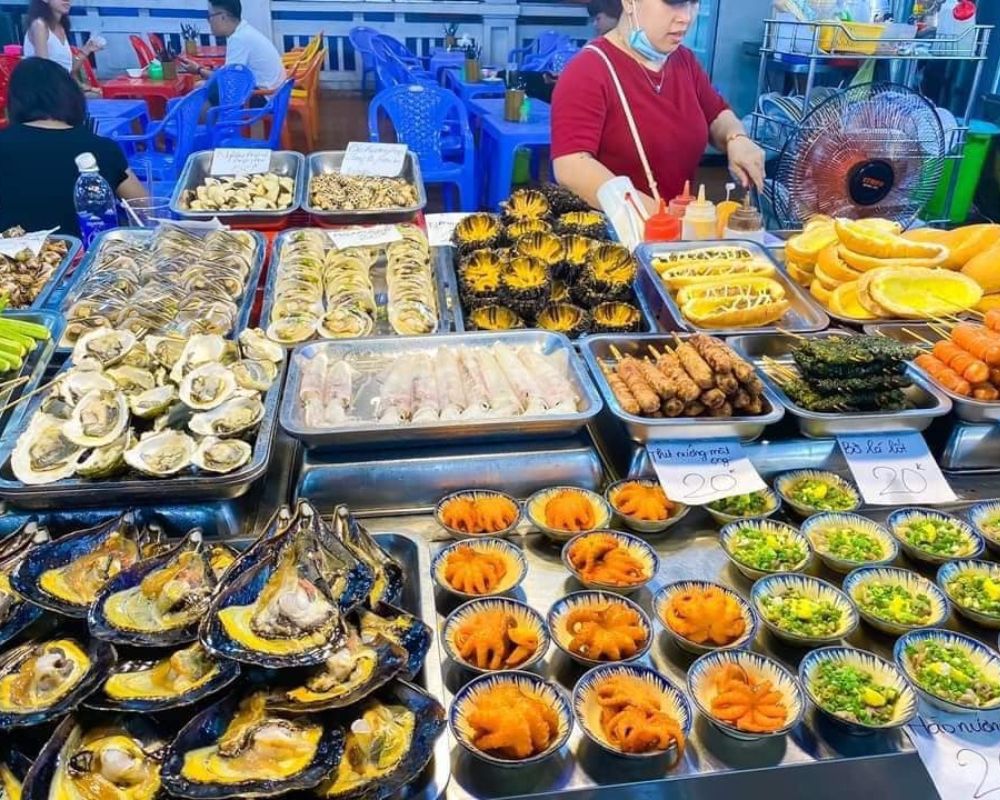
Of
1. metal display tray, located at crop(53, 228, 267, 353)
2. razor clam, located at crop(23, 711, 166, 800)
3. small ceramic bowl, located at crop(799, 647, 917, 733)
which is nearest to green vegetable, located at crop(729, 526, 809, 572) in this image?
small ceramic bowl, located at crop(799, 647, 917, 733)

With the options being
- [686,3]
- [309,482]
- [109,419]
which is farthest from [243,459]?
[686,3]

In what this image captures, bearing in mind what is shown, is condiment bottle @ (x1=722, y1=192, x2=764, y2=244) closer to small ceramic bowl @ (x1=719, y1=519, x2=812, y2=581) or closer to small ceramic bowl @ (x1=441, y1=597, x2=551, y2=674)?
small ceramic bowl @ (x1=719, y1=519, x2=812, y2=581)

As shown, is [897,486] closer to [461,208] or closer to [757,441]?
[757,441]

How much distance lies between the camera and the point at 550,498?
196 centimetres

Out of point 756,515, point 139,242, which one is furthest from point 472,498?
point 139,242

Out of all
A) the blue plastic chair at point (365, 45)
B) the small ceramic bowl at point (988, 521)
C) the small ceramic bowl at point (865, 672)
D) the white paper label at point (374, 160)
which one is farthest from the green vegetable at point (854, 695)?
the blue plastic chair at point (365, 45)

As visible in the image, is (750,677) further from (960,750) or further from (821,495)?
(821,495)

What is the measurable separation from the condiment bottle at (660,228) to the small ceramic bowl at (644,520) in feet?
4.72

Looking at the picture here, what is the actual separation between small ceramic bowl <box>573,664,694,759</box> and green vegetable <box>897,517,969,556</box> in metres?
0.81

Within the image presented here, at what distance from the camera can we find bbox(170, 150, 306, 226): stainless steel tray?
380cm

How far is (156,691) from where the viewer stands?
1306mm

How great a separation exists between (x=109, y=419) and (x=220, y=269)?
118 centimetres

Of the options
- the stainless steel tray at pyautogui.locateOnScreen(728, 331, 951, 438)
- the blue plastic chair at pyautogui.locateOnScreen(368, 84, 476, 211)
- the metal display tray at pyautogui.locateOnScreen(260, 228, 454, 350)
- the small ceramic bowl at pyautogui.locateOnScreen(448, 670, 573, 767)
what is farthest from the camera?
the blue plastic chair at pyautogui.locateOnScreen(368, 84, 476, 211)

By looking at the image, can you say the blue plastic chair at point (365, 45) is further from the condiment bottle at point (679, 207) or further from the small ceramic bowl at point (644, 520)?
the small ceramic bowl at point (644, 520)
